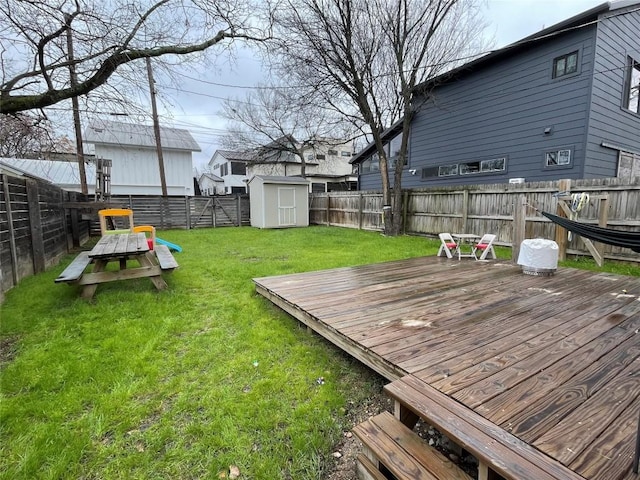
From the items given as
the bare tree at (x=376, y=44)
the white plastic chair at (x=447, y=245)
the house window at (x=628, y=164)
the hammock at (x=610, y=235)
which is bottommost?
the white plastic chair at (x=447, y=245)

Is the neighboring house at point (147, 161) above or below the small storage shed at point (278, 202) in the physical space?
above

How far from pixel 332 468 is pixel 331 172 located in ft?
94.3

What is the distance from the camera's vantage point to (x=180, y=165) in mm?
17859

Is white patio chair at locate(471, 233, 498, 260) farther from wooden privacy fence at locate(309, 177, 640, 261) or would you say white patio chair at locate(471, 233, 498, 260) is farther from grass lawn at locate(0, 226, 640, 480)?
grass lawn at locate(0, 226, 640, 480)

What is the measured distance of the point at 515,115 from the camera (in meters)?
8.57

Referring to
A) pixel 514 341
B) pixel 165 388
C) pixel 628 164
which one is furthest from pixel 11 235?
pixel 628 164

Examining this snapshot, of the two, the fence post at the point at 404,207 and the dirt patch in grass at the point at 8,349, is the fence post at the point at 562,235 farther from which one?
the dirt patch in grass at the point at 8,349

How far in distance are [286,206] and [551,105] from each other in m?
9.13

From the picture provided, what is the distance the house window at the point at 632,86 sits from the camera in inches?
311

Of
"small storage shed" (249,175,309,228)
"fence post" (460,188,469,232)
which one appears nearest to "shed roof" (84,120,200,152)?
"small storage shed" (249,175,309,228)

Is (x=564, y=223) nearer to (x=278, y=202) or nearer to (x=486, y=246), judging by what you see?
(x=486, y=246)

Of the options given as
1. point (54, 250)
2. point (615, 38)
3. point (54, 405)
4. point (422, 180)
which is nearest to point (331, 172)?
point (422, 180)

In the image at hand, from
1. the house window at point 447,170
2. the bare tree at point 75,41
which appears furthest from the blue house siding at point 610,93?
the bare tree at point 75,41

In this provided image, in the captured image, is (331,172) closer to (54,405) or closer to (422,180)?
(422,180)
